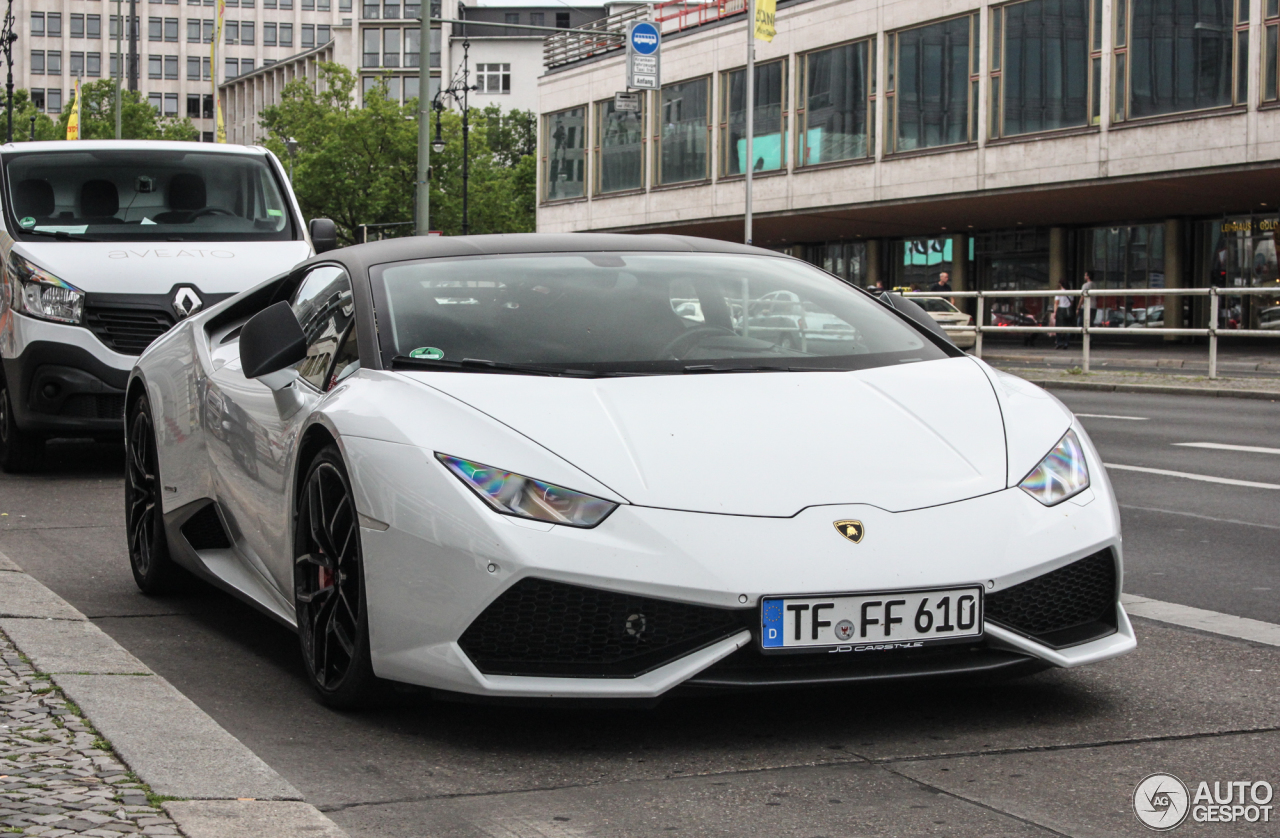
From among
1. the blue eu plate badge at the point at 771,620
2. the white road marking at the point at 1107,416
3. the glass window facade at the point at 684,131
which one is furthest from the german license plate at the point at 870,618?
the glass window facade at the point at 684,131

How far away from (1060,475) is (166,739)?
217 centimetres

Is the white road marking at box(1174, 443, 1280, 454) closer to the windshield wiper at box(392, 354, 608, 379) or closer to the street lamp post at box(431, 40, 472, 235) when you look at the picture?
the windshield wiper at box(392, 354, 608, 379)

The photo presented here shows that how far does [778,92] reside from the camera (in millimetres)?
46500

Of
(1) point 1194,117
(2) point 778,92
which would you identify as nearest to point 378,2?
(2) point 778,92

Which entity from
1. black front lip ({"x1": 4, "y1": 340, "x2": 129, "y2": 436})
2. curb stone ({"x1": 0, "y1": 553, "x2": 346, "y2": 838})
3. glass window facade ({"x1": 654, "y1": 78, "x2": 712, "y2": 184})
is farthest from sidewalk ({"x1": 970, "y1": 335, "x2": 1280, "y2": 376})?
glass window facade ({"x1": 654, "y1": 78, "x2": 712, "y2": 184})

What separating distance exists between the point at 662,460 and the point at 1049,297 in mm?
20793

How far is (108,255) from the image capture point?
34.2 ft

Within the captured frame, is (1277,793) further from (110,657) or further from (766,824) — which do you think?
(110,657)

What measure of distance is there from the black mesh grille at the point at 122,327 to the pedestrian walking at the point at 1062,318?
50.7 ft

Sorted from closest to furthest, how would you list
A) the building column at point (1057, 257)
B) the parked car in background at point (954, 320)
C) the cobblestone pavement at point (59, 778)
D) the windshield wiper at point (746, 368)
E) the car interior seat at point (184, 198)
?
the cobblestone pavement at point (59, 778) < the windshield wiper at point (746, 368) < the car interior seat at point (184, 198) < the parked car in background at point (954, 320) < the building column at point (1057, 257)

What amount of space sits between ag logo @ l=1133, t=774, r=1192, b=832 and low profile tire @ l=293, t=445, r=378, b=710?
1783mm

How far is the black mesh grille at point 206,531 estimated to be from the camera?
5449 millimetres

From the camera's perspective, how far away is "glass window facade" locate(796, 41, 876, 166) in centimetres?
4294

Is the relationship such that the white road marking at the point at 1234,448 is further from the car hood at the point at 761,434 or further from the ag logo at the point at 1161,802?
the ag logo at the point at 1161,802
